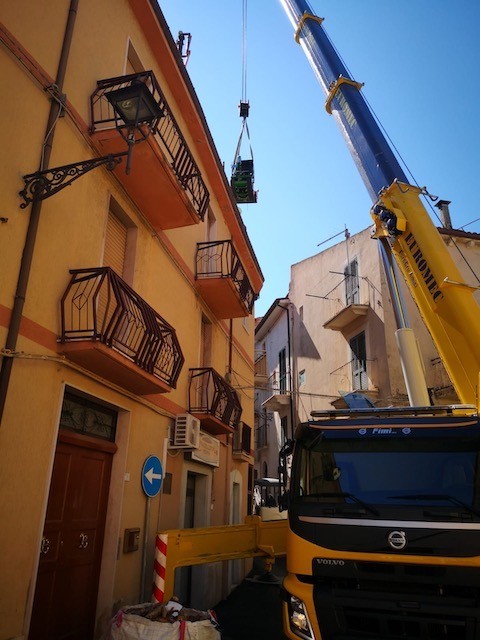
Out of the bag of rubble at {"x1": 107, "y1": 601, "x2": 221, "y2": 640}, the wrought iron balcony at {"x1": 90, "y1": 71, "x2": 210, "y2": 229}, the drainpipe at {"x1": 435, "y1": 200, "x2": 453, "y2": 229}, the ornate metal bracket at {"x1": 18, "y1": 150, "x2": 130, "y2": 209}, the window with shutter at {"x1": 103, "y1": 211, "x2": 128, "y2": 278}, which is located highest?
the drainpipe at {"x1": 435, "y1": 200, "x2": 453, "y2": 229}

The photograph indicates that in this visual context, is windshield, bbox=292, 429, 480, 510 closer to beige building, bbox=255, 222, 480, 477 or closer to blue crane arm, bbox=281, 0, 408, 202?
Answer: blue crane arm, bbox=281, 0, 408, 202

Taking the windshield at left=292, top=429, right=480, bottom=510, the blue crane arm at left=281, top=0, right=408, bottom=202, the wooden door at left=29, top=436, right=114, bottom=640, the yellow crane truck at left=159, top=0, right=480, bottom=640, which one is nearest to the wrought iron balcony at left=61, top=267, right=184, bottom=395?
the wooden door at left=29, top=436, right=114, bottom=640

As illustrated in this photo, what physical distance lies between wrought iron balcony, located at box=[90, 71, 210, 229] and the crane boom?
131 inches

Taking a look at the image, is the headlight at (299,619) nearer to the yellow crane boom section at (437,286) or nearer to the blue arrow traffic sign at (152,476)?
the blue arrow traffic sign at (152,476)

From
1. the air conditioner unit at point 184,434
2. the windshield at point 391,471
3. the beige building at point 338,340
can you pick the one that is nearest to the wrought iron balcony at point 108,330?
the air conditioner unit at point 184,434

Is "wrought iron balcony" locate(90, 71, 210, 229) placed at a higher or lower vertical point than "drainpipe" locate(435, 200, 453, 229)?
lower

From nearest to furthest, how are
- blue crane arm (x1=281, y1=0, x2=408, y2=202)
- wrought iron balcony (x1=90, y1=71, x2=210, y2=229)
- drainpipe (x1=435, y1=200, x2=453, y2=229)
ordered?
wrought iron balcony (x1=90, y1=71, x2=210, y2=229) < blue crane arm (x1=281, y1=0, x2=408, y2=202) < drainpipe (x1=435, y1=200, x2=453, y2=229)

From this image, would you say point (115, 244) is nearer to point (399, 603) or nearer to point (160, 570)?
point (160, 570)

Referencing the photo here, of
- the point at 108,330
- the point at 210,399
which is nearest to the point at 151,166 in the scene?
the point at 108,330

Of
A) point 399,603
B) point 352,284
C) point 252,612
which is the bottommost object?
point 252,612

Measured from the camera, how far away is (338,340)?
67.4ft

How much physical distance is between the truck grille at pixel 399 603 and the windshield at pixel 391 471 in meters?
0.60

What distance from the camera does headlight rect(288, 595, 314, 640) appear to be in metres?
4.68

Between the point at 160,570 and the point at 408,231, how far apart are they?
638cm
